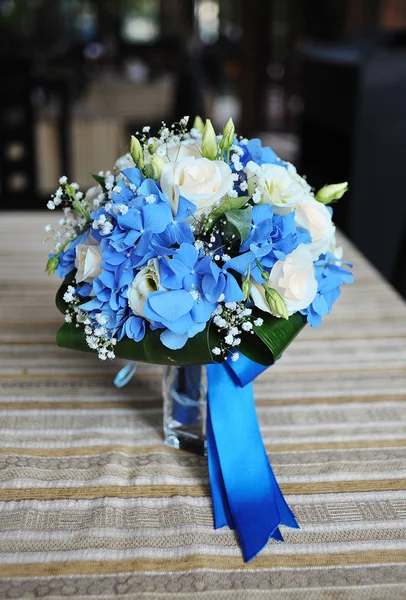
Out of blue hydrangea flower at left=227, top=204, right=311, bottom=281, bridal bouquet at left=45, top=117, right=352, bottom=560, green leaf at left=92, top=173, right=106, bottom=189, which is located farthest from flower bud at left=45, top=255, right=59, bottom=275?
blue hydrangea flower at left=227, top=204, right=311, bottom=281

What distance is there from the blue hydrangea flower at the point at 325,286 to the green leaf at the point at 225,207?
0.44ft

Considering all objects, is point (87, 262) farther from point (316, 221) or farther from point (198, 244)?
point (316, 221)

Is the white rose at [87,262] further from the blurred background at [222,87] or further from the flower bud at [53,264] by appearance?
the blurred background at [222,87]

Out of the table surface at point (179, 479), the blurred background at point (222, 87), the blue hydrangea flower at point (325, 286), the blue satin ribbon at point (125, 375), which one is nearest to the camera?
the table surface at point (179, 479)

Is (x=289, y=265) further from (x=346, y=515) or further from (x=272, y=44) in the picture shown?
(x=272, y=44)

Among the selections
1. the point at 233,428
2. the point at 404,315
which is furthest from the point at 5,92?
the point at 233,428

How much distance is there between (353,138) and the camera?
2.65 meters

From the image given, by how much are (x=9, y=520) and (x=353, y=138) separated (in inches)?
92.9

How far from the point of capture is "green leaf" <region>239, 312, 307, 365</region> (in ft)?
2.05

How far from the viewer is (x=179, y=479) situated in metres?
0.69

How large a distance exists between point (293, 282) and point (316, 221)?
8 centimetres

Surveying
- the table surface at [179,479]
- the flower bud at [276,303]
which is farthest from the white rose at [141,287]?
the table surface at [179,479]

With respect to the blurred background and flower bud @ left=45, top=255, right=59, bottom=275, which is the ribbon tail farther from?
the blurred background

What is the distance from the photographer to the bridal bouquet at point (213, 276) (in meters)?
0.58
